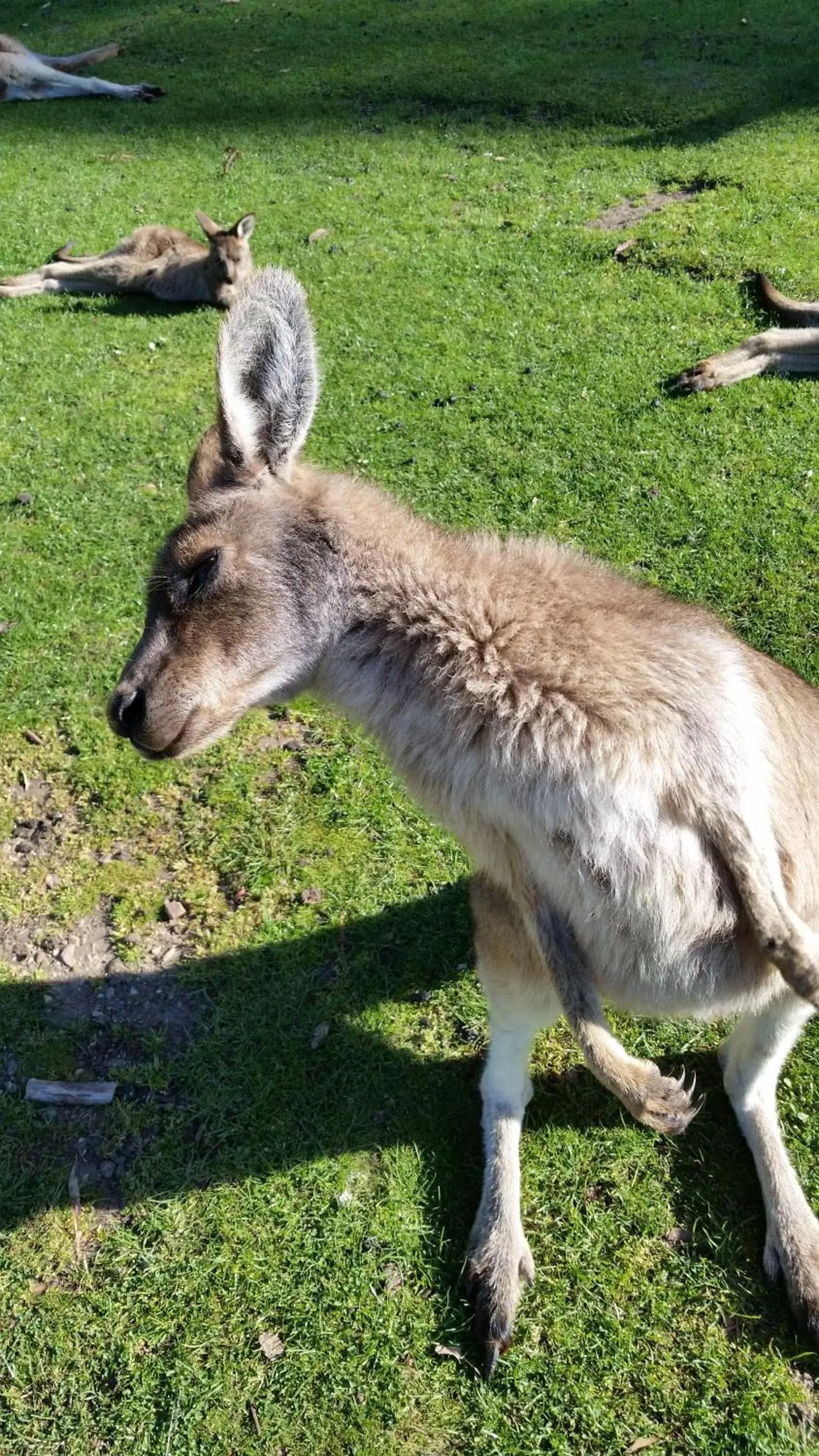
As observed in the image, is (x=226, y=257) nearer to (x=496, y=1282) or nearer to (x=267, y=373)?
(x=267, y=373)

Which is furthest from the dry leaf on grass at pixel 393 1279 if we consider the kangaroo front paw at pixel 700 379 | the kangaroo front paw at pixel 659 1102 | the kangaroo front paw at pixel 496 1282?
the kangaroo front paw at pixel 700 379

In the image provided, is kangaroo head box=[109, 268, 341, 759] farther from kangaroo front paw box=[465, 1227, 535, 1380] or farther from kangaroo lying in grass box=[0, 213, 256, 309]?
kangaroo lying in grass box=[0, 213, 256, 309]

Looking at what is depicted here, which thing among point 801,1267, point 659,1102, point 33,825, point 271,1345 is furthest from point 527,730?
point 33,825

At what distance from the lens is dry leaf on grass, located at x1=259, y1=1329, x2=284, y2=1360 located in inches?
93.2

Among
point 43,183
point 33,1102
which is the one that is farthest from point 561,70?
point 33,1102

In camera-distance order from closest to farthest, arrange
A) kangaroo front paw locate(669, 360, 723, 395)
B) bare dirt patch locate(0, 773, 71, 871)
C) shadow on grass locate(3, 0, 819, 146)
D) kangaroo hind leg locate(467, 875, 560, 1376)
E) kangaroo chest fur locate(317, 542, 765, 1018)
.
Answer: kangaroo chest fur locate(317, 542, 765, 1018)
kangaroo hind leg locate(467, 875, 560, 1376)
bare dirt patch locate(0, 773, 71, 871)
kangaroo front paw locate(669, 360, 723, 395)
shadow on grass locate(3, 0, 819, 146)

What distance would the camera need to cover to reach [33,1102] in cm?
283

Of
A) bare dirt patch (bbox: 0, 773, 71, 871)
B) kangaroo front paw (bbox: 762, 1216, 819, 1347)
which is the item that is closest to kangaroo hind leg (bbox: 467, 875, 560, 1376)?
kangaroo front paw (bbox: 762, 1216, 819, 1347)

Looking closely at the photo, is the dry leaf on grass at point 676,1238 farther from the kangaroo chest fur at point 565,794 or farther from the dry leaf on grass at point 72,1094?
the dry leaf on grass at point 72,1094

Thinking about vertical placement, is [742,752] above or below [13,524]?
above

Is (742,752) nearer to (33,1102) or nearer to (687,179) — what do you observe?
(33,1102)

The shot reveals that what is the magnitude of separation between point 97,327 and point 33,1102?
19.2 ft

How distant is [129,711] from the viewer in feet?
7.70

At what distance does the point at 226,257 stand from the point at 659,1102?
21.9 feet
